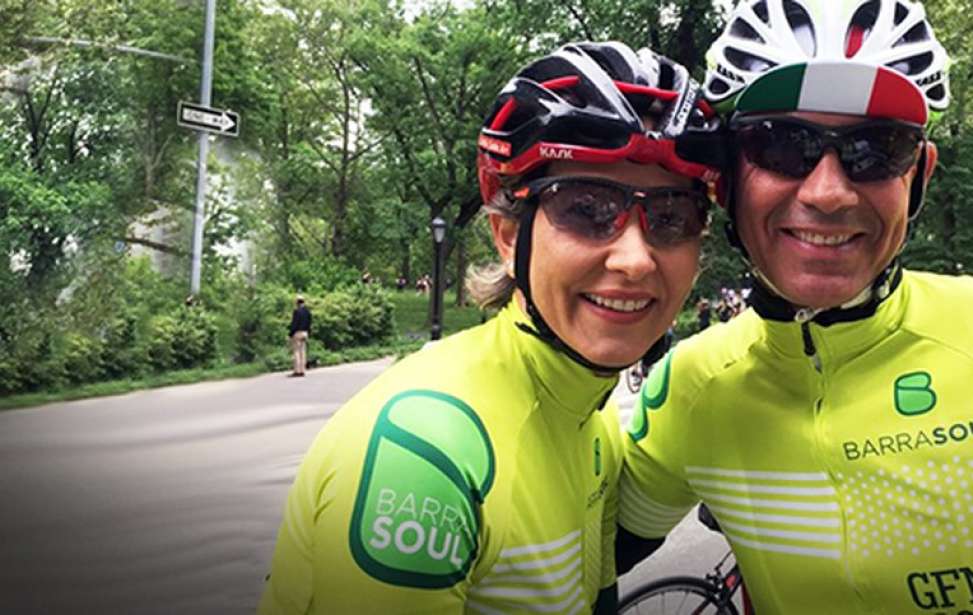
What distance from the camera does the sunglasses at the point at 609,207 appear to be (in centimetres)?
122

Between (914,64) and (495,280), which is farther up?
(914,64)

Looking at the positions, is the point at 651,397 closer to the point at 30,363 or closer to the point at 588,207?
the point at 588,207

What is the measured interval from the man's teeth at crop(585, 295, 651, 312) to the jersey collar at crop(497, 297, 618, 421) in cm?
13

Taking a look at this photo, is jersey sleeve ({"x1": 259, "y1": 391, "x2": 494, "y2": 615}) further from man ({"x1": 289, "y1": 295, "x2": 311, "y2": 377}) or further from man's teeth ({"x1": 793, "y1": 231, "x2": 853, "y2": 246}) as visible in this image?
man ({"x1": 289, "y1": 295, "x2": 311, "y2": 377})

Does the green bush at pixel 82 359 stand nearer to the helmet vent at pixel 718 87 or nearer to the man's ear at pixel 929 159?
the helmet vent at pixel 718 87

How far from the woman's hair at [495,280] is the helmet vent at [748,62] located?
20.8 inches

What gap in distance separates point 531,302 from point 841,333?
2.08ft

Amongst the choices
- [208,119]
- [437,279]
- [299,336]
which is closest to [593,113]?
[208,119]

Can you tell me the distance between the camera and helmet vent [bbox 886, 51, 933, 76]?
1.31 meters

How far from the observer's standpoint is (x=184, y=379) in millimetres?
3078

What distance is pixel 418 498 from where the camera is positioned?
100 cm

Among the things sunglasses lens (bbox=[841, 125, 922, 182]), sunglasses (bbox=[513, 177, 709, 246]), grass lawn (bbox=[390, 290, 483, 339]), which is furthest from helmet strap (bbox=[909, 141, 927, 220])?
grass lawn (bbox=[390, 290, 483, 339])

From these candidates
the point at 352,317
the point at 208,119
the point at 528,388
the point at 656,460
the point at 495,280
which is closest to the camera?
the point at 528,388

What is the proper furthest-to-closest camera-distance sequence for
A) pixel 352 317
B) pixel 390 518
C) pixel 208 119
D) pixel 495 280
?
pixel 352 317 → pixel 208 119 → pixel 495 280 → pixel 390 518
